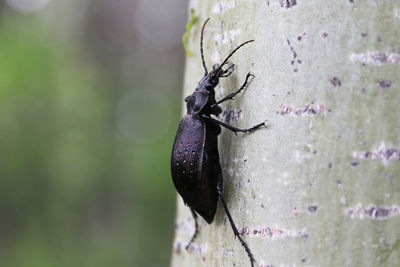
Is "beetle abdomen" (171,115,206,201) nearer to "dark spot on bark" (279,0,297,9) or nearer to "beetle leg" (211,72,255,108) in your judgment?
"beetle leg" (211,72,255,108)

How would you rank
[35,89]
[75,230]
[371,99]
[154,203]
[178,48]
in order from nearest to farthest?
[371,99], [35,89], [75,230], [154,203], [178,48]

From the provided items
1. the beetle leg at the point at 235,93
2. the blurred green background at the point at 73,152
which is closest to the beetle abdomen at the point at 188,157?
the beetle leg at the point at 235,93

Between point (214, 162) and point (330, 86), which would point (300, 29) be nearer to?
point (330, 86)

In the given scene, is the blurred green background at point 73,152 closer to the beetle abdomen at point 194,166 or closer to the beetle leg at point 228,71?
the beetle abdomen at point 194,166

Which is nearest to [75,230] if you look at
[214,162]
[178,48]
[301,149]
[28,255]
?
[28,255]

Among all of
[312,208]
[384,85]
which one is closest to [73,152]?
[312,208]

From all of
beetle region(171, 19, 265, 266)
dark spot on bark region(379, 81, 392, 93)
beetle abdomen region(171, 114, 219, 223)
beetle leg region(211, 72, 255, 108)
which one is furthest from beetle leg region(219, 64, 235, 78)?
dark spot on bark region(379, 81, 392, 93)

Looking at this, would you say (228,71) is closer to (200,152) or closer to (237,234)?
(200,152)
